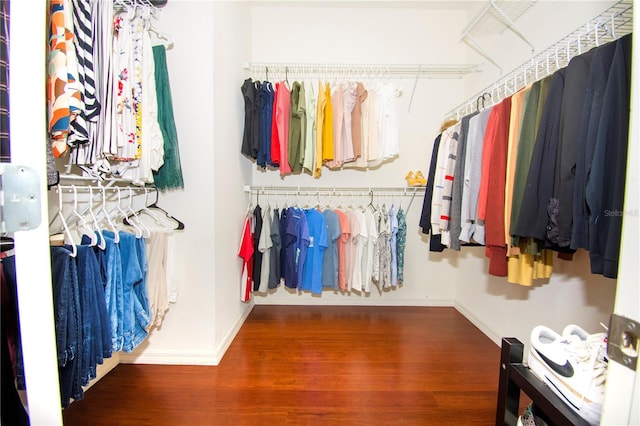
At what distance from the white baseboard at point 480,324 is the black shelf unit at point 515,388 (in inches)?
51.5

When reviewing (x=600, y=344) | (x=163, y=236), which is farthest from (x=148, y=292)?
(x=600, y=344)

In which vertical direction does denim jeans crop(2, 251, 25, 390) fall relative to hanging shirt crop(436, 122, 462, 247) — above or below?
below

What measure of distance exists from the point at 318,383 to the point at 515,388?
3.33ft

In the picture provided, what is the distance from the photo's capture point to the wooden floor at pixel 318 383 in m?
1.31

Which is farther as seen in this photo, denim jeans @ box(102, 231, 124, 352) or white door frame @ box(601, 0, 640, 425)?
denim jeans @ box(102, 231, 124, 352)

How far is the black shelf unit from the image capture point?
2.31ft

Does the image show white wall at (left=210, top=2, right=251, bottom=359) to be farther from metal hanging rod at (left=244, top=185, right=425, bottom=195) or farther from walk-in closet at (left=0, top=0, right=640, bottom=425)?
metal hanging rod at (left=244, top=185, right=425, bottom=195)

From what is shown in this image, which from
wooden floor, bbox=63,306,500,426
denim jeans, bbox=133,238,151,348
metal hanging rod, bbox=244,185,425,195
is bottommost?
wooden floor, bbox=63,306,500,426

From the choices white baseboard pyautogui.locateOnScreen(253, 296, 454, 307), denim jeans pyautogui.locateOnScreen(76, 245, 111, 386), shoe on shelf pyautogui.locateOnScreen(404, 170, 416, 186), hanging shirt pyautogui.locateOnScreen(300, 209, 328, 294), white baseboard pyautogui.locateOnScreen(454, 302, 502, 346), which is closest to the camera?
denim jeans pyautogui.locateOnScreen(76, 245, 111, 386)

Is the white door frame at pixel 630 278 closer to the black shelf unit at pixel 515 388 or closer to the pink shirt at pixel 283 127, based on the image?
the black shelf unit at pixel 515 388

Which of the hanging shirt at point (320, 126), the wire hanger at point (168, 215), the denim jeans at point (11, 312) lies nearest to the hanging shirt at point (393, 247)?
the hanging shirt at point (320, 126)

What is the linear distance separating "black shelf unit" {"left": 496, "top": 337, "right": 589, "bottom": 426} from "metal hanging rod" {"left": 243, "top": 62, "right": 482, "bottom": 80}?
7.32 ft

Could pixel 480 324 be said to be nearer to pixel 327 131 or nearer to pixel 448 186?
pixel 448 186

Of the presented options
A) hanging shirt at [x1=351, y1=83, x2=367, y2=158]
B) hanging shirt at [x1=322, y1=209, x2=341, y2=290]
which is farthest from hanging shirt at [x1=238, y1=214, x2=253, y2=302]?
hanging shirt at [x1=351, y1=83, x2=367, y2=158]
